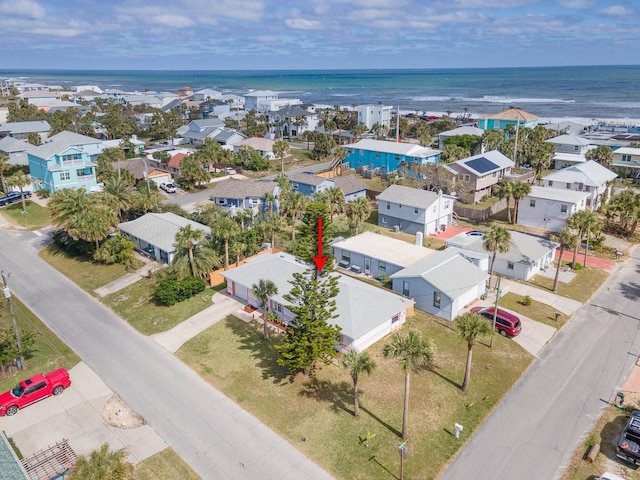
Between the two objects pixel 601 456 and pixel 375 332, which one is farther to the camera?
pixel 375 332

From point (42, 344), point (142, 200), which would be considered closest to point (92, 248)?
point (142, 200)

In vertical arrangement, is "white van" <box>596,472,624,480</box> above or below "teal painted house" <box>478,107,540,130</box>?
below

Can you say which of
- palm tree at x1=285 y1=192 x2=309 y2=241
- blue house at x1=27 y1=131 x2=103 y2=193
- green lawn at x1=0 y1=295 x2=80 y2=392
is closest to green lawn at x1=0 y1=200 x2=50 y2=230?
blue house at x1=27 y1=131 x2=103 y2=193

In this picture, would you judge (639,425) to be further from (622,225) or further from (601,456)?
(622,225)

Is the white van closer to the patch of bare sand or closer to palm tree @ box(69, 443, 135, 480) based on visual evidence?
palm tree @ box(69, 443, 135, 480)

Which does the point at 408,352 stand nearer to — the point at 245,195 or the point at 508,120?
the point at 245,195

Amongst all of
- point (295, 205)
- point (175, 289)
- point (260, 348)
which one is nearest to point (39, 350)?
point (175, 289)

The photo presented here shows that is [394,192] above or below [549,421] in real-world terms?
above
